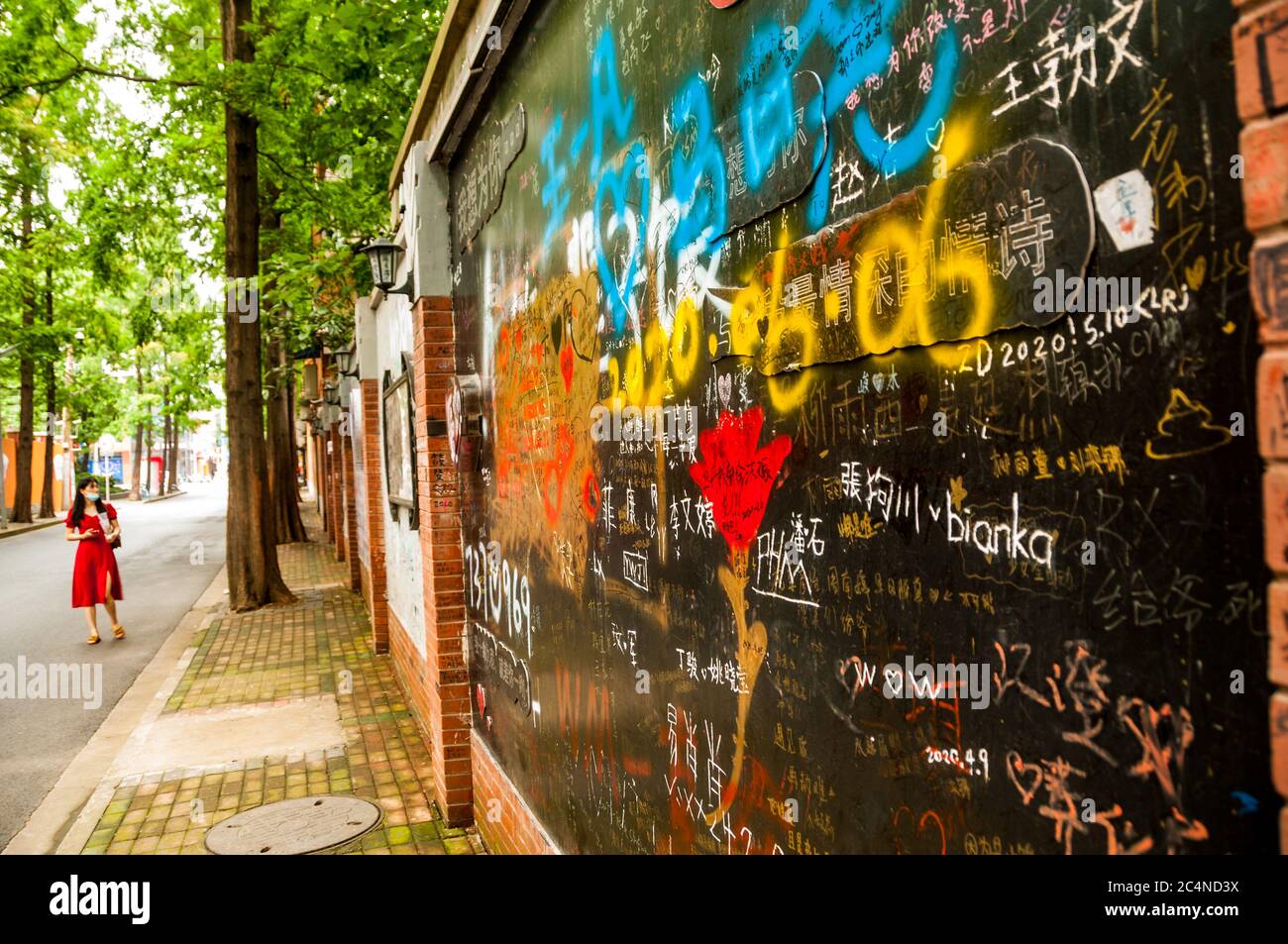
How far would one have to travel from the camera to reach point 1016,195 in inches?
55.2

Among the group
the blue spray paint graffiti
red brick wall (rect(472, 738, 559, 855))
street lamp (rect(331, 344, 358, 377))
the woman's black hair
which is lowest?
red brick wall (rect(472, 738, 559, 855))

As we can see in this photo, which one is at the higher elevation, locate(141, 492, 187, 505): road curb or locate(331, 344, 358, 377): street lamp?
locate(331, 344, 358, 377): street lamp

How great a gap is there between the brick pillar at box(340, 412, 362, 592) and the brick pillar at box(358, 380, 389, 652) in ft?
11.0

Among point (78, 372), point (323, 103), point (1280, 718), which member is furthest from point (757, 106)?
point (78, 372)

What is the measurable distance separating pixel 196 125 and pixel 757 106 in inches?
633

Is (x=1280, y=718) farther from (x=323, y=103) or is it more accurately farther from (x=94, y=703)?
(x=323, y=103)

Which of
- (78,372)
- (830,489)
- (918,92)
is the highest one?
(78,372)

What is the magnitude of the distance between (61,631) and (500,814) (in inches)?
371

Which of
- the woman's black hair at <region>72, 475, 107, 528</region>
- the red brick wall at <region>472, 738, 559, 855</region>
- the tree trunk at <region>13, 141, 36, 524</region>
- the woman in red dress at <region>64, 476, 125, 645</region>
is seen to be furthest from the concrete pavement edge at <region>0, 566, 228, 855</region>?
the tree trunk at <region>13, 141, 36, 524</region>

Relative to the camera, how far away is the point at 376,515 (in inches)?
449

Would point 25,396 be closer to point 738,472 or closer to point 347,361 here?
point 347,361

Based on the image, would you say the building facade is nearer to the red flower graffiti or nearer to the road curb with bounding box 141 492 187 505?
the red flower graffiti

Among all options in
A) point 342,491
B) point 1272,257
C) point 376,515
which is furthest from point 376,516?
point 1272,257

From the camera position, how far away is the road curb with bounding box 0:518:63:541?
25.8 m
